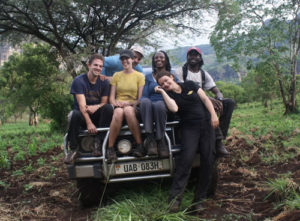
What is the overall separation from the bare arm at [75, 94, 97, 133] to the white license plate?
502 millimetres

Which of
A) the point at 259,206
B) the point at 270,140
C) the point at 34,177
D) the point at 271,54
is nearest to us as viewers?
the point at 259,206

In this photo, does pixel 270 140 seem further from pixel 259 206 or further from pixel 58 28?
pixel 58 28

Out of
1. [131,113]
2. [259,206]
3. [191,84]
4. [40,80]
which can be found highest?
[40,80]

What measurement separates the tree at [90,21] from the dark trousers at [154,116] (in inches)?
397

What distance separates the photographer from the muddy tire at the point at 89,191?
3.89 metres

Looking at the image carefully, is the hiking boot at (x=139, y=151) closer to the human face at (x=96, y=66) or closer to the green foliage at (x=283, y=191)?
the human face at (x=96, y=66)

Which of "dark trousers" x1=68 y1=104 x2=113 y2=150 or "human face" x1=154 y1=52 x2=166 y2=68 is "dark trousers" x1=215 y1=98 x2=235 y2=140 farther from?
"dark trousers" x1=68 y1=104 x2=113 y2=150

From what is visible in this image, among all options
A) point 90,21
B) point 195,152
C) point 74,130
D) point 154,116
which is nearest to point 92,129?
point 74,130

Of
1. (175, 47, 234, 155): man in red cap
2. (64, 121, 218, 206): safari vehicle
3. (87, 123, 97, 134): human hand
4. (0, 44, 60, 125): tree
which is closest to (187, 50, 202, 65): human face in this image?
(175, 47, 234, 155): man in red cap

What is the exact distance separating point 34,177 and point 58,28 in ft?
35.0

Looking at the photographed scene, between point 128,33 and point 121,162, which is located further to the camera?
point 128,33

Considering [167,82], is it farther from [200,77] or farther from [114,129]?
[200,77]

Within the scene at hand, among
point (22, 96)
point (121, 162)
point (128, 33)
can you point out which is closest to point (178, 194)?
point (121, 162)

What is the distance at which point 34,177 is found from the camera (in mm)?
5852
